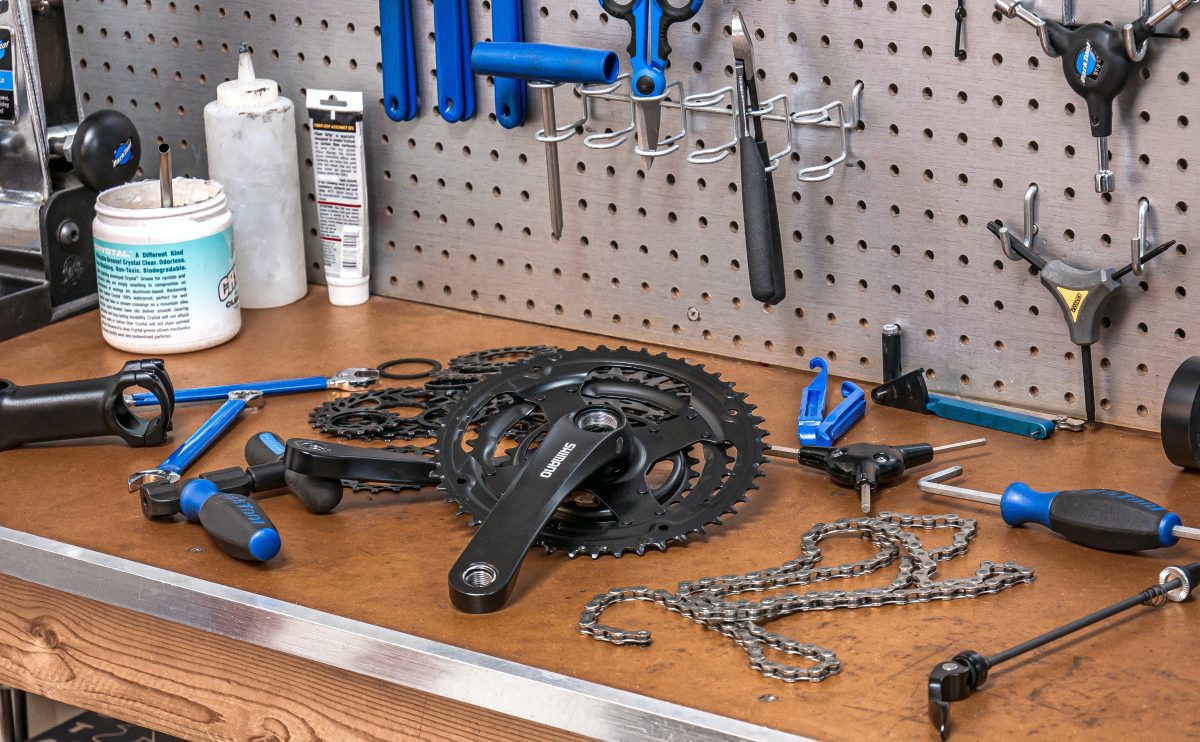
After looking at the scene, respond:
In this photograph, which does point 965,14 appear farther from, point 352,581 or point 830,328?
point 352,581

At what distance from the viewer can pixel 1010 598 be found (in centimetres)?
101

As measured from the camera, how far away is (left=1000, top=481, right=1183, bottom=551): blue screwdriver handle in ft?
3.42

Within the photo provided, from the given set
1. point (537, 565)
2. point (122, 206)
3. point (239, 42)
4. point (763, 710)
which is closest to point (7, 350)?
point (122, 206)

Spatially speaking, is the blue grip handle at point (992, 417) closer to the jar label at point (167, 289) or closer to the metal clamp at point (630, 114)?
the metal clamp at point (630, 114)

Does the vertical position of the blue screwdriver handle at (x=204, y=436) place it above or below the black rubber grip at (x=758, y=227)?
below

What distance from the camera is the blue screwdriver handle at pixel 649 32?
132cm

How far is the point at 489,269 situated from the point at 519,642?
730 millimetres

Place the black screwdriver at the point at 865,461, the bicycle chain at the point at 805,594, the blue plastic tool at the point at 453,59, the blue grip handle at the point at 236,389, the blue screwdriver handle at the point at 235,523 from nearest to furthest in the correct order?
1. the bicycle chain at the point at 805,594
2. the blue screwdriver handle at the point at 235,523
3. the black screwdriver at the point at 865,461
4. the blue grip handle at the point at 236,389
5. the blue plastic tool at the point at 453,59

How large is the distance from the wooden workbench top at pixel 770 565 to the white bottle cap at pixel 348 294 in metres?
0.20

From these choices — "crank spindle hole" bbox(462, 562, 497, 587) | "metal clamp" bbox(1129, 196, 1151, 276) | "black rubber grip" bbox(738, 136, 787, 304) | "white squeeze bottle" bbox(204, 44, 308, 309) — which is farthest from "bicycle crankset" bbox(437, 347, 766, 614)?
"white squeeze bottle" bbox(204, 44, 308, 309)

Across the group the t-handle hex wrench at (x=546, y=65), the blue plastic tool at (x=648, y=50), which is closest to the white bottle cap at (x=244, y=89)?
the t-handle hex wrench at (x=546, y=65)

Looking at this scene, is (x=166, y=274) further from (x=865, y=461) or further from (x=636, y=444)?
(x=865, y=461)

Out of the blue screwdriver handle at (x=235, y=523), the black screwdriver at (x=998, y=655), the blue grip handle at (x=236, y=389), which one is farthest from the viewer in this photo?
the blue grip handle at (x=236, y=389)

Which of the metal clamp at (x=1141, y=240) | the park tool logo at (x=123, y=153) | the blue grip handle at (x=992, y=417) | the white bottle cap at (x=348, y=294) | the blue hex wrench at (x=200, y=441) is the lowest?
the blue grip handle at (x=992, y=417)
